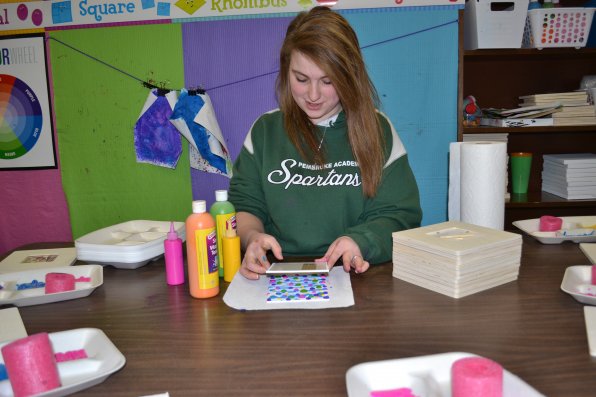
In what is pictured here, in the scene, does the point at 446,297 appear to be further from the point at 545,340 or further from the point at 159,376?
the point at 159,376

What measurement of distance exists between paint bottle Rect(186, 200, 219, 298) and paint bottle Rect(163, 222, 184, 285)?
8cm

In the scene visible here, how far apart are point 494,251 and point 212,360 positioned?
0.60 m

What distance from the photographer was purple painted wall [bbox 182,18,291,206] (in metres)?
2.50

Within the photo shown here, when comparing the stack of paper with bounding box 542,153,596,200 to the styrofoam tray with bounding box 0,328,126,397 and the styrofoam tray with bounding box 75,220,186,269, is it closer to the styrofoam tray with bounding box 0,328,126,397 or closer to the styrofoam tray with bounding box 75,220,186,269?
the styrofoam tray with bounding box 75,220,186,269

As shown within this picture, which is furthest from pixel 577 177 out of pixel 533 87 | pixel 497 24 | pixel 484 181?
pixel 484 181

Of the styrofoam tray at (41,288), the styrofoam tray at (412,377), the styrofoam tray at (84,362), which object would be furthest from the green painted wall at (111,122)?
the styrofoam tray at (412,377)

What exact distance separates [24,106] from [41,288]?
73.5 inches

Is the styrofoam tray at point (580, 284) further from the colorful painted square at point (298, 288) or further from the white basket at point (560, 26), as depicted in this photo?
the white basket at point (560, 26)

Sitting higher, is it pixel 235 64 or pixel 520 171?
pixel 235 64

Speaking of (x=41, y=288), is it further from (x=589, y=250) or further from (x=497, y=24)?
(x=497, y=24)

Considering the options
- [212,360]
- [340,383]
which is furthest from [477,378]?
[212,360]

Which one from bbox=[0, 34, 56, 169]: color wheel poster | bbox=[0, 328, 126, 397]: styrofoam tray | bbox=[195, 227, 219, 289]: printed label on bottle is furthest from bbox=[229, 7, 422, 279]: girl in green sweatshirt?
bbox=[0, 34, 56, 169]: color wheel poster

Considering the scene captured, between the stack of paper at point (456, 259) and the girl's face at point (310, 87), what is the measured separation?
1.49 ft

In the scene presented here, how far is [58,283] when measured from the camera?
108 cm
